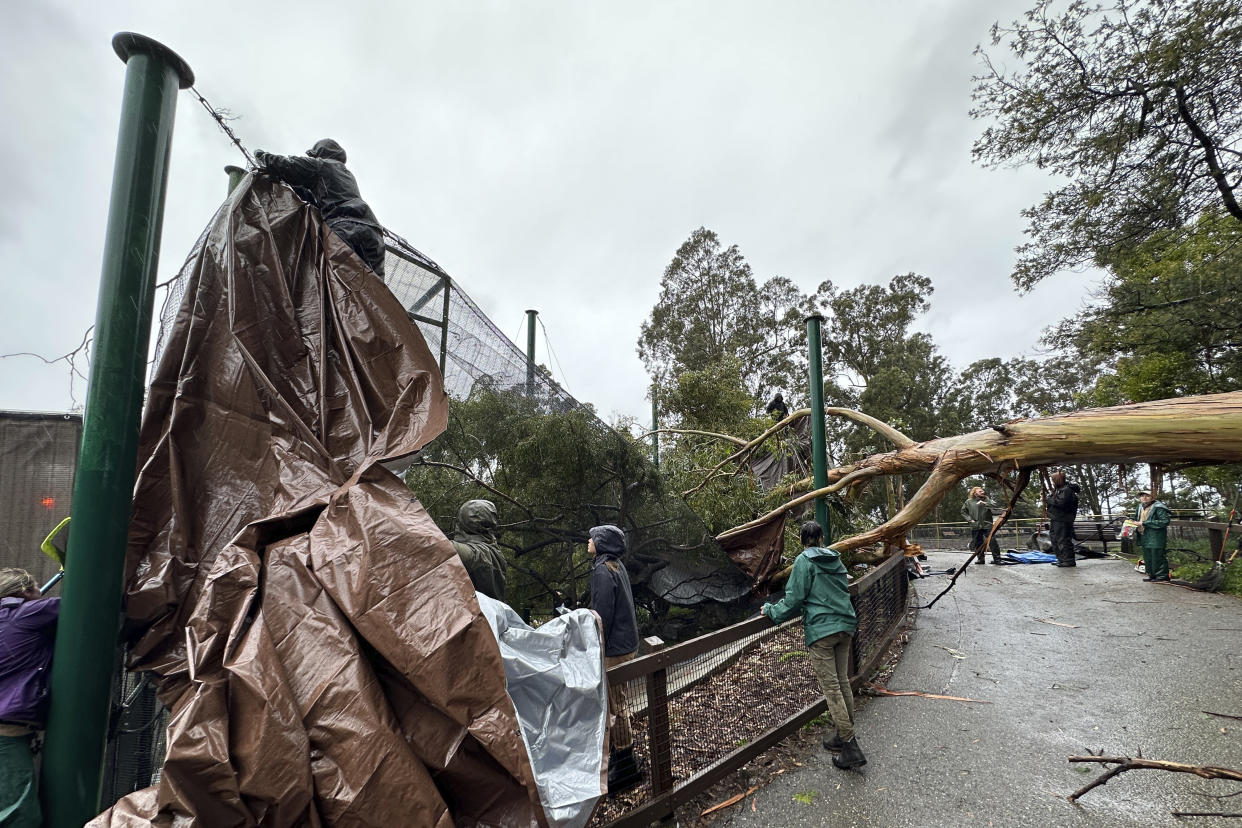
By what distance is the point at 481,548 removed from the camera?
10.1ft

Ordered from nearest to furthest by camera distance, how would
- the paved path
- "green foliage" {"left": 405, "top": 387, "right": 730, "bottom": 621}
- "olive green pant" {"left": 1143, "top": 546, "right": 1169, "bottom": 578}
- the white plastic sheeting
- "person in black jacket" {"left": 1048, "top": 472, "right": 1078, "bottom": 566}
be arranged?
the white plastic sheeting
the paved path
"green foliage" {"left": 405, "top": 387, "right": 730, "bottom": 621}
"olive green pant" {"left": 1143, "top": 546, "right": 1169, "bottom": 578}
"person in black jacket" {"left": 1048, "top": 472, "right": 1078, "bottom": 566}

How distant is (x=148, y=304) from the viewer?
180 centimetres

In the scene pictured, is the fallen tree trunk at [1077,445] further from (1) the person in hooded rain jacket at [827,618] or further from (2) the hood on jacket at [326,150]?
(2) the hood on jacket at [326,150]

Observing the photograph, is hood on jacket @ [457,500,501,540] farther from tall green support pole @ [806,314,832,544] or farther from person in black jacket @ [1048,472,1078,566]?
person in black jacket @ [1048,472,1078,566]

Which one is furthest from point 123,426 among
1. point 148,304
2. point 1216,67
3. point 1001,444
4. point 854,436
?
point 854,436

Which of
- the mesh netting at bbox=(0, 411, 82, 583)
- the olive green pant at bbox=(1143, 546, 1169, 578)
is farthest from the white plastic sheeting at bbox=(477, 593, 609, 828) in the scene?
the olive green pant at bbox=(1143, 546, 1169, 578)

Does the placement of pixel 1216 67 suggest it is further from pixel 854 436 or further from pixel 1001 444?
pixel 854 436

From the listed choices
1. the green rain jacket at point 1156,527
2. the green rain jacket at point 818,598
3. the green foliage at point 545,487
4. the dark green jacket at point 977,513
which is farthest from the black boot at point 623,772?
the dark green jacket at point 977,513

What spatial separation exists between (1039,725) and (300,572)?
517 cm

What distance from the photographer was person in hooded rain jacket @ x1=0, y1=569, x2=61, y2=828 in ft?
5.58

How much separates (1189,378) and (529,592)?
1390cm

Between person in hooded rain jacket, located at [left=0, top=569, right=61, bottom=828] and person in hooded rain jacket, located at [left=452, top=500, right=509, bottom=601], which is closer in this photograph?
person in hooded rain jacket, located at [left=0, top=569, right=61, bottom=828]

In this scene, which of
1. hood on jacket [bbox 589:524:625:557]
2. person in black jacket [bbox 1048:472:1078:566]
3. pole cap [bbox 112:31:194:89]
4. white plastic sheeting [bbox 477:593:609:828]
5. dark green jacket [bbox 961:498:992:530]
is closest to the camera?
pole cap [bbox 112:31:194:89]

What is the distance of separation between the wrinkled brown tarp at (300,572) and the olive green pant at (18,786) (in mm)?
394
